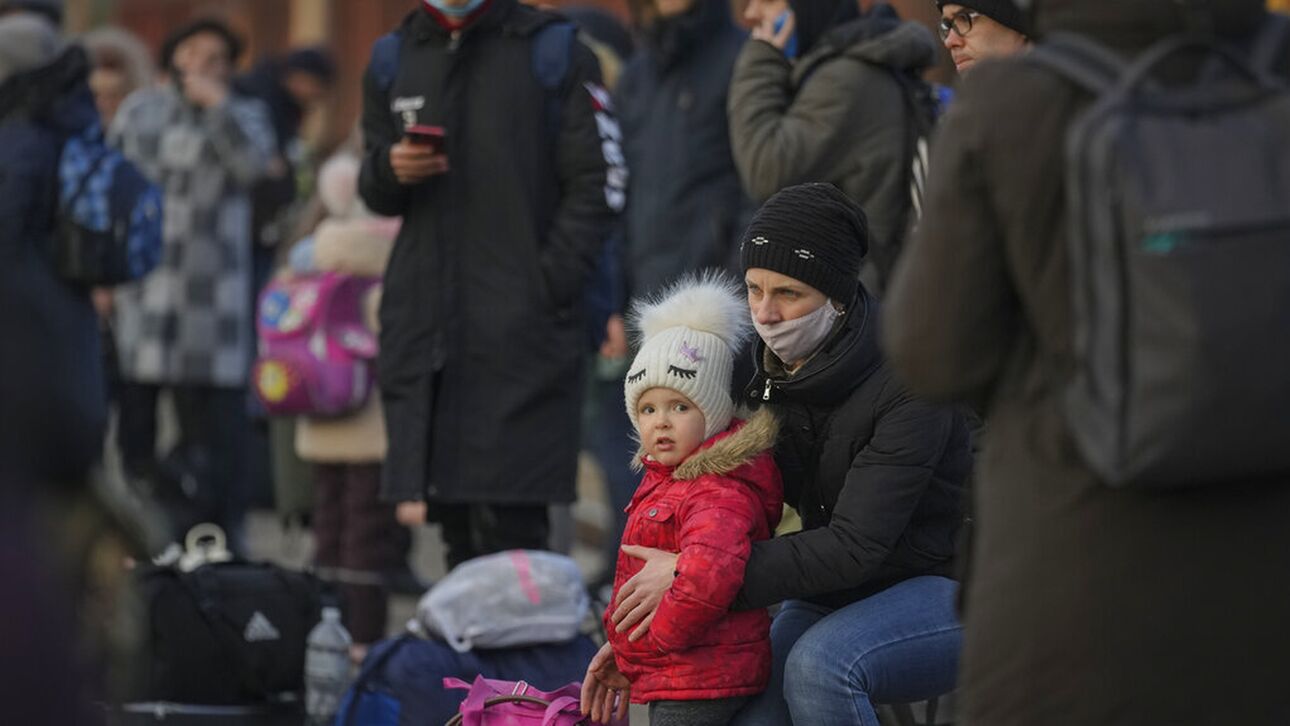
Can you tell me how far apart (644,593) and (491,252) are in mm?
2092

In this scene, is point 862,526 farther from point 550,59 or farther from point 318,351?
point 318,351

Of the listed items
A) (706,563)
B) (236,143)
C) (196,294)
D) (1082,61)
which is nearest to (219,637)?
(706,563)

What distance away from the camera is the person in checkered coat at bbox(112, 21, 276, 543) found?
8750 millimetres

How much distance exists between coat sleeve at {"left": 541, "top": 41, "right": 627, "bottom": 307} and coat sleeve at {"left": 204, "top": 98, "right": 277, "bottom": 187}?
290 centimetres

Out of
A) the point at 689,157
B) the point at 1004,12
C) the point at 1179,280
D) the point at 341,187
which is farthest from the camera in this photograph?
the point at 341,187

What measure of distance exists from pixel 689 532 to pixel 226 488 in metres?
4.74

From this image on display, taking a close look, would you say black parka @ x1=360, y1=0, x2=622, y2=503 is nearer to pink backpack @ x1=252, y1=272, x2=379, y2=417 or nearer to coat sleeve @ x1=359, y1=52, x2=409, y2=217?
coat sleeve @ x1=359, y1=52, x2=409, y2=217

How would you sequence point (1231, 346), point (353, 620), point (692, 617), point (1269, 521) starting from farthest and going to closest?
1. point (353, 620)
2. point (692, 617)
3. point (1269, 521)
4. point (1231, 346)

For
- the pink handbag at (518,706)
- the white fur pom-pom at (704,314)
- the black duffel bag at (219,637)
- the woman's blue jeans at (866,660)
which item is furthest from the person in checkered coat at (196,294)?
the woman's blue jeans at (866,660)

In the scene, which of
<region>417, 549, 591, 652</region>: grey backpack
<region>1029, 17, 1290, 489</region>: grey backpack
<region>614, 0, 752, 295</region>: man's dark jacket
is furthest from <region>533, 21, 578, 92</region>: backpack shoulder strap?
<region>1029, 17, 1290, 489</region>: grey backpack

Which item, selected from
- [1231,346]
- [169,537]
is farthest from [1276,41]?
[169,537]

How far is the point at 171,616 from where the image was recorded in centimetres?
585

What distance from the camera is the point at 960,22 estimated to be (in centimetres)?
489

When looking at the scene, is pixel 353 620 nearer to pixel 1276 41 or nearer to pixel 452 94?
pixel 452 94
